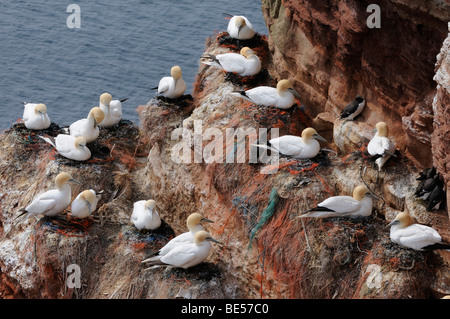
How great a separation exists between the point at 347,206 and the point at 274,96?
2.92 meters

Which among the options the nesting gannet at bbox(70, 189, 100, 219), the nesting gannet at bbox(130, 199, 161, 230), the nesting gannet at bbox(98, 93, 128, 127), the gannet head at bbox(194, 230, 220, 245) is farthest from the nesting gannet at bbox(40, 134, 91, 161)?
the gannet head at bbox(194, 230, 220, 245)

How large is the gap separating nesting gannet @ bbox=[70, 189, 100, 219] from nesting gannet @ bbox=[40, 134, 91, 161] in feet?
3.80

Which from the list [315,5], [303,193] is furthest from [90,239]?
[315,5]

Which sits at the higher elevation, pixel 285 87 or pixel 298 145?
pixel 285 87

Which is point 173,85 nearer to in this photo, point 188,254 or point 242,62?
point 242,62

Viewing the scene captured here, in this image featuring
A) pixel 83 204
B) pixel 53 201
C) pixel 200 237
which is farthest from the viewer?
pixel 83 204

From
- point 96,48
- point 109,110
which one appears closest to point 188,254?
point 109,110

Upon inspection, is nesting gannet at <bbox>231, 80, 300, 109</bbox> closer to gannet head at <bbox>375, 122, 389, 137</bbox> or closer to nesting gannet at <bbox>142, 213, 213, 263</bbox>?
gannet head at <bbox>375, 122, 389, 137</bbox>

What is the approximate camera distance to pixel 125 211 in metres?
15.5

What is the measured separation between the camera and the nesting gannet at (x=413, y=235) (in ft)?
40.4

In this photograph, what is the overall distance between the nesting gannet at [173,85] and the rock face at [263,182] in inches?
8.2

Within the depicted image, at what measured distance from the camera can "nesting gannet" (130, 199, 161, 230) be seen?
568 inches

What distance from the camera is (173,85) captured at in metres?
16.9
